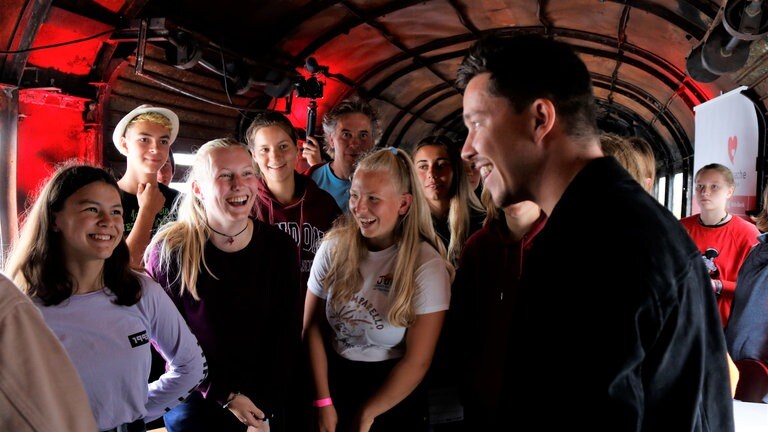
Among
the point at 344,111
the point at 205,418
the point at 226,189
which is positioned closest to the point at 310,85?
the point at 344,111

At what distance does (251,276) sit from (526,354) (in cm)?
167

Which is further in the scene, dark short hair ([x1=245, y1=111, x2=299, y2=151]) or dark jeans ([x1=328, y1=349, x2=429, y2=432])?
dark short hair ([x1=245, y1=111, x2=299, y2=151])

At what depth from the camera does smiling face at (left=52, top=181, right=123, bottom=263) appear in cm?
214

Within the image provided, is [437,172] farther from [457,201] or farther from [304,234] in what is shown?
[304,234]

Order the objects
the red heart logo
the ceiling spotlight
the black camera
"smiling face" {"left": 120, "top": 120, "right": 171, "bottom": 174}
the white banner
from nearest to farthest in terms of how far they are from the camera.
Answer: "smiling face" {"left": 120, "top": 120, "right": 171, "bottom": 174}
the ceiling spotlight
the white banner
the red heart logo
the black camera

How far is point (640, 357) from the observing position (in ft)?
3.46

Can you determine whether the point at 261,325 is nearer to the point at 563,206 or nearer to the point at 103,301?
the point at 103,301

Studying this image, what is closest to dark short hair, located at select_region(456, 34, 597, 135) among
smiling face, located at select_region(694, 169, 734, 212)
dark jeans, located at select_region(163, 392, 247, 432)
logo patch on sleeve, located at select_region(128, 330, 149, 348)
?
logo patch on sleeve, located at select_region(128, 330, 149, 348)

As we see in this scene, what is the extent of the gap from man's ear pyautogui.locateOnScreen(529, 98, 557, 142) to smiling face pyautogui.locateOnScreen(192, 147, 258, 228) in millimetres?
1649

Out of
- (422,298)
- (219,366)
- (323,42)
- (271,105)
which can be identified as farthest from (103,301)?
(323,42)

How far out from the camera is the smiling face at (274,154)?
3326 mm

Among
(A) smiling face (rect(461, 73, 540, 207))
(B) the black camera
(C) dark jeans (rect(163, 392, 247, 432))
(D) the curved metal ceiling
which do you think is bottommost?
(C) dark jeans (rect(163, 392, 247, 432))

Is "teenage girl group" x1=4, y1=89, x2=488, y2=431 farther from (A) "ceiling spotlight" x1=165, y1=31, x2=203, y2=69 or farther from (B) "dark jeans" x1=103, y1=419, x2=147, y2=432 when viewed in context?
(A) "ceiling spotlight" x1=165, y1=31, x2=203, y2=69

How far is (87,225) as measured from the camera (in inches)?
84.9
